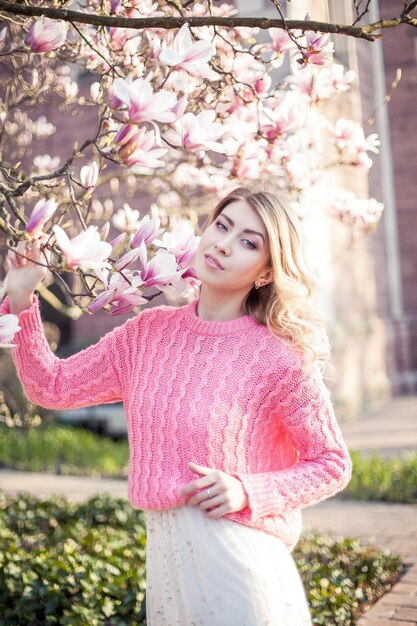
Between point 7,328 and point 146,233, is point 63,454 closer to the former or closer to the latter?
point 146,233

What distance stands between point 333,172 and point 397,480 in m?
5.18

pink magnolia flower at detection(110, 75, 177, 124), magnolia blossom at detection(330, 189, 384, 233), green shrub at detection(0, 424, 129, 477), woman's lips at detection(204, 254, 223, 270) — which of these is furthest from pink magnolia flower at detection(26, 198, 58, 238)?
green shrub at detection(0, 424, 129, 477)

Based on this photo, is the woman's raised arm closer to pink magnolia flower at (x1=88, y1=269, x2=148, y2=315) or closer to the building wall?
pink magnolia flower at (x1=88, y1=269, x2=148, y2=315)

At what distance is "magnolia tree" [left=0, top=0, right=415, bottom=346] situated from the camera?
73.6 inches

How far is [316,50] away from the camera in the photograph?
254 centimetres

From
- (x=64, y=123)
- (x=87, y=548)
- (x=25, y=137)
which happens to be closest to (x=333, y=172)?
(x=64, y=123)

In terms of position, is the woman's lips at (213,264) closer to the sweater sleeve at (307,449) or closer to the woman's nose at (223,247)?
the woman's nose at (223,247)

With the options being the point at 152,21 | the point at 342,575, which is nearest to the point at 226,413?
the point at 152,21

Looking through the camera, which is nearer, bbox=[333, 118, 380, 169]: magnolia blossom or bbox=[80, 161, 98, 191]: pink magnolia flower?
bbox=[80, 161, 98, 191]: pink magnolia flower

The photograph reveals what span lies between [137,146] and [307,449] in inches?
37.1

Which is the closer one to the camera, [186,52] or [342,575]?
[186,52]

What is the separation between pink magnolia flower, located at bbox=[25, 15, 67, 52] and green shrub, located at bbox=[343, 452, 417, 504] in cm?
458

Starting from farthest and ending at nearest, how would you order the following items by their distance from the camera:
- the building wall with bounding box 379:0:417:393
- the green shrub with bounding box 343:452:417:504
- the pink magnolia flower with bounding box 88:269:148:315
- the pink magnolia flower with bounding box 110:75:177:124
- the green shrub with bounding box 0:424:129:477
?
the building wall with bounding box 379:0:417:393, the green shrub with bounding box 0:424:129:477, the green shrub with bounding box 343:452:417:504, the pink magnolia flower with bounding box 88:269:148:315, the pink magnolia flower with bounding box 110:75:177:124

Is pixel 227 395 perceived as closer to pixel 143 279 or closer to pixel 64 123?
pixel 143 279
